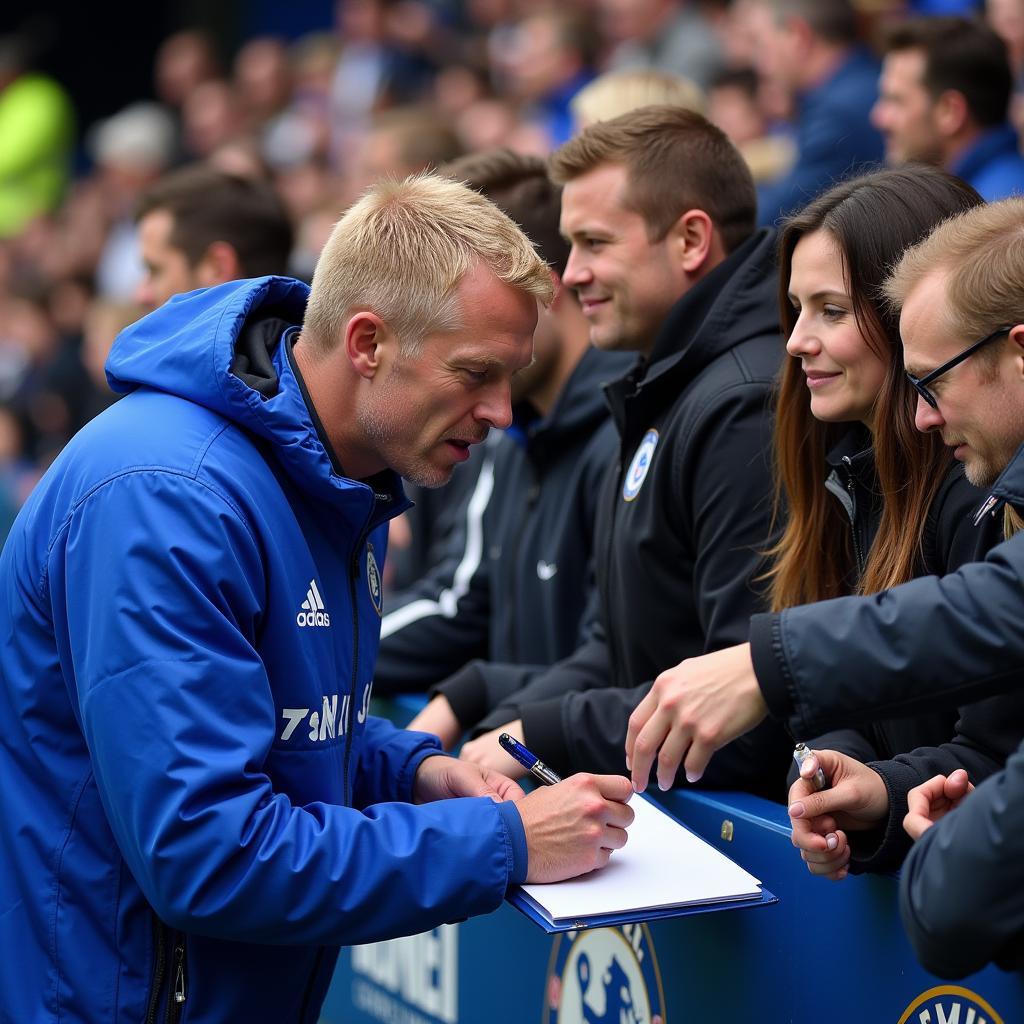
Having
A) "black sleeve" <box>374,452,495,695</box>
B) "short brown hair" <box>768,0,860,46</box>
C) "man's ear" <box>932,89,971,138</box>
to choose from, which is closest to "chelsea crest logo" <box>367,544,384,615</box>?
"black sleeve" <box>374,452,495,695</box>

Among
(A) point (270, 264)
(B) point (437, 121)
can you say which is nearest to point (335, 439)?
(A) point (270, 264)

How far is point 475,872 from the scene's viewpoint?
2393 mm

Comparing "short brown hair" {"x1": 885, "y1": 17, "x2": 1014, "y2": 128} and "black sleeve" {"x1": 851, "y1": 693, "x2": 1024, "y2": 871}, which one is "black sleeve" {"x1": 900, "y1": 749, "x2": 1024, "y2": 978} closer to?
"black sleeve" {"x1": 851, "y1": 693, "x2": 1024, "y2": 871}

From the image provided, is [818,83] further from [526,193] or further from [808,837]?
[808,837]

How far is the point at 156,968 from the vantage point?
242 cm

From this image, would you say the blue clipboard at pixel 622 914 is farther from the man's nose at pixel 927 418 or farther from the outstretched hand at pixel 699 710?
the man's nose at pixel 927 418

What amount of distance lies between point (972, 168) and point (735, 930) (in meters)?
3.26

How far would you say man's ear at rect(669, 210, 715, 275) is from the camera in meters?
3.56

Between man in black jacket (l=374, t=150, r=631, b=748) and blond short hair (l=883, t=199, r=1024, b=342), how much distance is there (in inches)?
65.3

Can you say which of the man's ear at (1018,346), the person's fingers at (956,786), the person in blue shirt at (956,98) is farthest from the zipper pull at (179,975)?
the person in blue shirt at (956,98)

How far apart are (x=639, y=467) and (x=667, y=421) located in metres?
0.13

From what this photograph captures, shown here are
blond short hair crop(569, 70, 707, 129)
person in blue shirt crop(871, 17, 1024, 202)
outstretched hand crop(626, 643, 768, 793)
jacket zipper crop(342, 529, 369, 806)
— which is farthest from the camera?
person in blue shirt crop(871, 17, 1024, 202)

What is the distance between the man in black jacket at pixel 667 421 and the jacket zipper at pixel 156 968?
1.00 m

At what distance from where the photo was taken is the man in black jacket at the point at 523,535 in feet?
13.4
